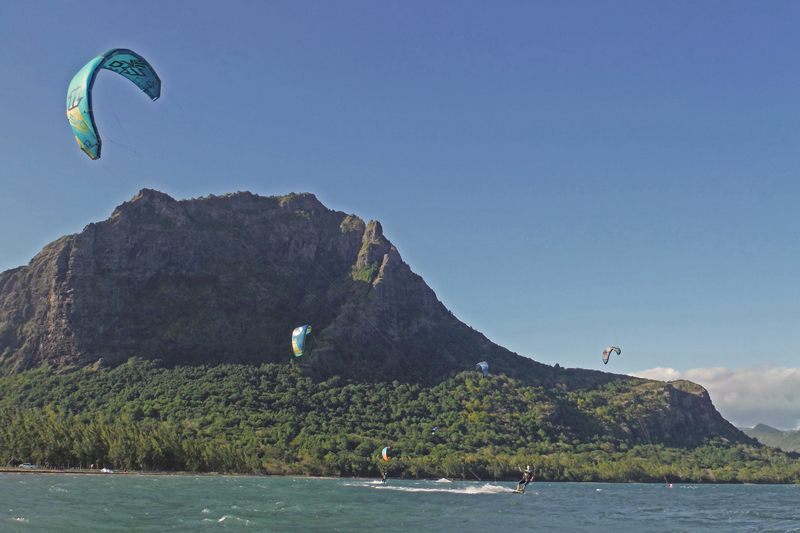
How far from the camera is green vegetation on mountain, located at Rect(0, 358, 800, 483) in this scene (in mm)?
100125

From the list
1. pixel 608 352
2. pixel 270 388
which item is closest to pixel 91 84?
pixel 608 352

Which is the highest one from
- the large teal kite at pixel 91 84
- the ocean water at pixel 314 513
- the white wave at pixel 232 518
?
the large teal kite at pixel 91 84

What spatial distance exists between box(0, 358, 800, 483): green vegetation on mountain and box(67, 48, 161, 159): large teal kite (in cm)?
7947

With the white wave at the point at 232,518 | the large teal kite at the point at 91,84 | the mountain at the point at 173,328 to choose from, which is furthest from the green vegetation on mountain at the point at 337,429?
the large teal kite at the point at 91,84

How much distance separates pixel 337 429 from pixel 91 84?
5035 inches

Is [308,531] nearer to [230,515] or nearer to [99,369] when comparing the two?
[230,515]

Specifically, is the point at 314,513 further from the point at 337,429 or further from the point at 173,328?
the point at 173,328

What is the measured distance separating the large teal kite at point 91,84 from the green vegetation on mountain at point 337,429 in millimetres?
79475

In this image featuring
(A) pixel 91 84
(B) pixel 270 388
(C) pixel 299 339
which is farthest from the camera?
(B) pixel 270 388

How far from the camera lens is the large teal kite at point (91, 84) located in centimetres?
2883

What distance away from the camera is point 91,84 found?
29.9 meters

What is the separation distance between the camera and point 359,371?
18088 centimetres

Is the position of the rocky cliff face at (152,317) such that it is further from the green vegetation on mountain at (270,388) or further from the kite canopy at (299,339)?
the kite canopy at (299,339)

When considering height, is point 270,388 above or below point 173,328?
below
